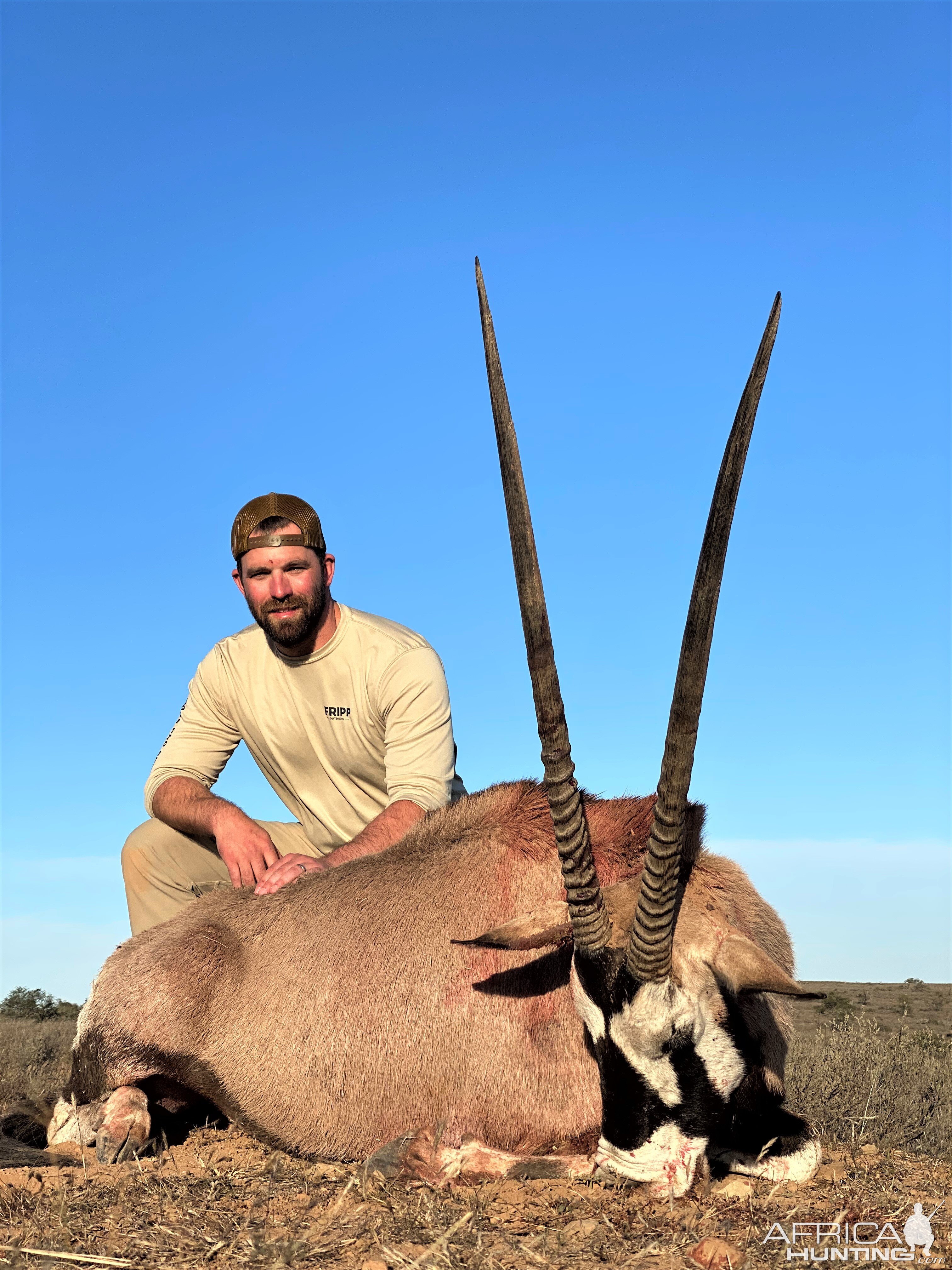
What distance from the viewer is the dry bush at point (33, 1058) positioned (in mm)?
8148

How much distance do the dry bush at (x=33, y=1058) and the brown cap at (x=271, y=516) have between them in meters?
3.11

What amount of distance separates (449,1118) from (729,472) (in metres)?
2.74

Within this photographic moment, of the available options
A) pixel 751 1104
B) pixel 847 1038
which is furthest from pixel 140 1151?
pixel 847 1038

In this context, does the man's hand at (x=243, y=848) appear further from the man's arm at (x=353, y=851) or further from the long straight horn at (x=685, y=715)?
the long straight horn at (x=685, y=715)

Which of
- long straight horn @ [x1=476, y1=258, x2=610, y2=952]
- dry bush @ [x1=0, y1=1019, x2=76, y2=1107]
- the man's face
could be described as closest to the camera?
long straight horn @ [x1=476, y1=258, x2=610, y2=952]

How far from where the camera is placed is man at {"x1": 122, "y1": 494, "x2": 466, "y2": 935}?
6645 millimetres

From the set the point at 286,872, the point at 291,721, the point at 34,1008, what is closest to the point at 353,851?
the point at 286,872

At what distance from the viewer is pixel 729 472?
356cm

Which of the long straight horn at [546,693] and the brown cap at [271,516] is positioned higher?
the brown cap at [271,516]

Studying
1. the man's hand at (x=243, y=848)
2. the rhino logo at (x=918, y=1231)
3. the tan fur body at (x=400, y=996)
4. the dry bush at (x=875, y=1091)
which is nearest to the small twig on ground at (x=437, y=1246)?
the tan fur body at (x=400, y=996)

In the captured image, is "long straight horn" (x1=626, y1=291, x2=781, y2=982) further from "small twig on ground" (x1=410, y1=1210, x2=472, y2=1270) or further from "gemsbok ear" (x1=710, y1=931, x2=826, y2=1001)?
"small twig on ground" (x1=410, y1=1210, x2=472, y2=1270)

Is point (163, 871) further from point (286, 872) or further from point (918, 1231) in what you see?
point (918, 1231)

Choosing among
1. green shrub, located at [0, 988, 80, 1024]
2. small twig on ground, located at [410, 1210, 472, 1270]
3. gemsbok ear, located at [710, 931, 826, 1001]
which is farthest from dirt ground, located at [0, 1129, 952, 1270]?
green shrub, located at [0, 988, 80, 1024]

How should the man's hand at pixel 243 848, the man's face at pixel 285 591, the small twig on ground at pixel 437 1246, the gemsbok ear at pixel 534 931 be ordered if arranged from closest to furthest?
the small twig on ground at pixel 437 1246
the gemsbok ear at pixel 534 931
the man's hand at pixel 243 848
the man's face at pixel 285 591
